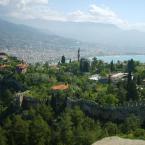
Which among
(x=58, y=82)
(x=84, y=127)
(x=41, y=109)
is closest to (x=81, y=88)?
(x=58, y=82)

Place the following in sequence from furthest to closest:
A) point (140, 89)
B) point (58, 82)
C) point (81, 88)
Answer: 1. point (58, 82)
2. point (81, 88)
3. point (140, 89)

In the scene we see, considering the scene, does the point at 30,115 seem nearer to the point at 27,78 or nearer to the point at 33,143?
the point at 33,143

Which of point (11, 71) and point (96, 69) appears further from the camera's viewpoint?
point (96, 69)

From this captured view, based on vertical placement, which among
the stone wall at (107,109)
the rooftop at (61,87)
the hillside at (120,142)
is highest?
the hillside at (120,142)

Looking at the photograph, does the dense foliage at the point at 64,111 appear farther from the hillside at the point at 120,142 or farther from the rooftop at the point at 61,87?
the hillside at the point at 120,142

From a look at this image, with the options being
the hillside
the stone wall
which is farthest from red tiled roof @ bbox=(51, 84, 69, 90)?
the hillside

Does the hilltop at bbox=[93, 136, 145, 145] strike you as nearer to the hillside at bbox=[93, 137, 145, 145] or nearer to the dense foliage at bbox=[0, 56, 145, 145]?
the hillside at bbox=[93, 137, 145, 145]

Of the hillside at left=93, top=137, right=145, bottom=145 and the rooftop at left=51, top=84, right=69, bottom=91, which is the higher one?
the hillside at left=93, top=137, right=145, bottom=145

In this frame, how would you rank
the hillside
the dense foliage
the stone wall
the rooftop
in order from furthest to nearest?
the rooftop < the stone wall < the dense foliage < the hillside

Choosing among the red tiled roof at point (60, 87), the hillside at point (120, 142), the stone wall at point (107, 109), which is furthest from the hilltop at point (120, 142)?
the red tiled roof at point (60, 87)

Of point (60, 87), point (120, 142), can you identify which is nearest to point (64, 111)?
point (60, 87)

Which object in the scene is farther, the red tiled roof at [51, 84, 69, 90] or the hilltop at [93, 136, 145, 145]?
the red tiled roof at [51, 84, 69, 90]
